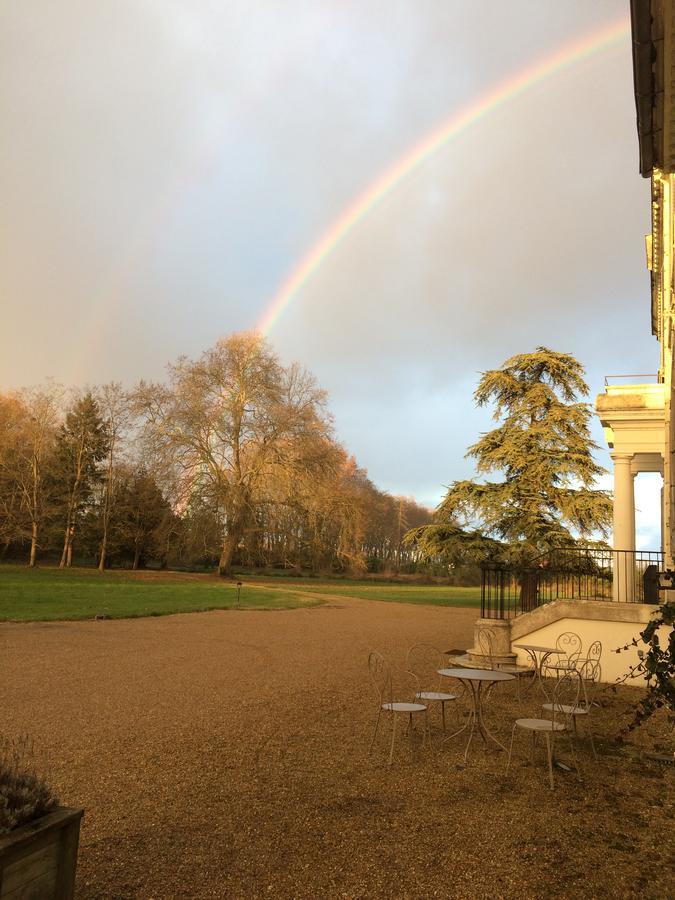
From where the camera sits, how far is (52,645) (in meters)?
12.6

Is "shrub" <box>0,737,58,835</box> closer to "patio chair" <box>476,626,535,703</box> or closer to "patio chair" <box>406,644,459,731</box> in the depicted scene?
"patio chair" <box>406,644,459,731</box>

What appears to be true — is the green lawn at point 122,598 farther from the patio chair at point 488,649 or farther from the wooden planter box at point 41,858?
the wooden planter box at point 41,858

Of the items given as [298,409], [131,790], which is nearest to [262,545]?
[298,409]

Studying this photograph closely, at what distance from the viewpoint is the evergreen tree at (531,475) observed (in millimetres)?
23328

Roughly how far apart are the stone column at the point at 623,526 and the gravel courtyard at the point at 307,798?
14.2ft

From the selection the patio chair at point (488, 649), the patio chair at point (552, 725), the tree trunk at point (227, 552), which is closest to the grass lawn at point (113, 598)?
the tree trunk at point (227, 552)

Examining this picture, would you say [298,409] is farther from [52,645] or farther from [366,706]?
[366,706]

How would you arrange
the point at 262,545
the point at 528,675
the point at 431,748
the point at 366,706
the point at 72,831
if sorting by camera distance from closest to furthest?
the point at 72,831 < the point at 431,748 < the point at 366,706 < the point at 528,675 < the point at 262,545

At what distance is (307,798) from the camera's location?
4988 millimetres

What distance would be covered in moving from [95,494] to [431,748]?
43862mm

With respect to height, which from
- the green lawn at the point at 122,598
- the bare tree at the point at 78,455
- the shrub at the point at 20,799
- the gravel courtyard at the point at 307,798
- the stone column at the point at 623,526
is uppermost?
the bare tree at the point at 78,455

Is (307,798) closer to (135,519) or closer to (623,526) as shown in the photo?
(623,526)

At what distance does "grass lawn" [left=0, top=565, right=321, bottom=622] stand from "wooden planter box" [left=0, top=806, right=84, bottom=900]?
1449cm

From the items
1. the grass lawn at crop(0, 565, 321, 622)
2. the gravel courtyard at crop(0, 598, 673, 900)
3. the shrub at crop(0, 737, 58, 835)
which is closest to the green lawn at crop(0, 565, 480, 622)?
the grass lawn at crop(0, 565, 321, 622)
